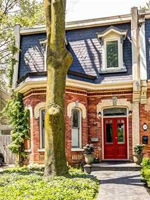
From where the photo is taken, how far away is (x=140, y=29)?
1524cm

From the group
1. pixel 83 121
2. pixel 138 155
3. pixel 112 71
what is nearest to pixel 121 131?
pixel 83 121

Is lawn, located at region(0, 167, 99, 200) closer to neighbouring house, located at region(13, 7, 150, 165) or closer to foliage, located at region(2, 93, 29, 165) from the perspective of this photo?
neighbouring house, located at region(13, 7, 150, 165)

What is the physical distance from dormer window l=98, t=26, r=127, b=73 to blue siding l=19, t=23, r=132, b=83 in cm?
23

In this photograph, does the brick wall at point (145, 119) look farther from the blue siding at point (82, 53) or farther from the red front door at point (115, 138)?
the blue siding at point (82, 53)

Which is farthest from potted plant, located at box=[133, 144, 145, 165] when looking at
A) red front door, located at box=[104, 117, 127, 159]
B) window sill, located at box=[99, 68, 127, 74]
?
window sill, located at box=[99, 68, 127, 74]

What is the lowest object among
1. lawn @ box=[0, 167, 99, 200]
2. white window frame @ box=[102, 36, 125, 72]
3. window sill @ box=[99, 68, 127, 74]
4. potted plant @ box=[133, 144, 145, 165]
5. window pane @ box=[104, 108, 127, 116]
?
lawn @ box=[0, 167, 99, 200]

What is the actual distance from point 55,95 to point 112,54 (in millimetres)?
7690

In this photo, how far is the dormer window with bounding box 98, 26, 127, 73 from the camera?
15.2 metres

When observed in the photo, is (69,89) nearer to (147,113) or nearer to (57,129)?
(147,113)

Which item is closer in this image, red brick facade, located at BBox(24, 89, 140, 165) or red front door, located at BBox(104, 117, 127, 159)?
red brick facade, located at BBox(24, 89, 140, 165)

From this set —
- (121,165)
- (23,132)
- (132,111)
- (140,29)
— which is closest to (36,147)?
(23,132)

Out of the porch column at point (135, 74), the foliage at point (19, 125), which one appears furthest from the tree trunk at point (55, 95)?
the foliage at point (19, 125)

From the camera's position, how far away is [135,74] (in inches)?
568

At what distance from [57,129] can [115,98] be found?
7.04 m
